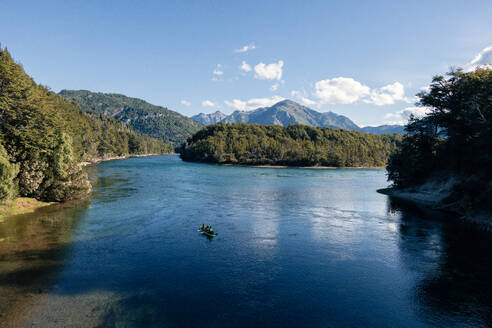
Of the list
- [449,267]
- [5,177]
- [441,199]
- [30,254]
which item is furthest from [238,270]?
[441,199]

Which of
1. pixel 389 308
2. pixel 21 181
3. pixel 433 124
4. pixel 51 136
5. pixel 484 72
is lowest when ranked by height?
pixel 389 308

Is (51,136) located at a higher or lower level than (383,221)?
higher

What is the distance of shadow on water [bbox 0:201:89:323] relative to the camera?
23.2m

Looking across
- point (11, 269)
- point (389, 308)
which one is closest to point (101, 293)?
point (11, 269)

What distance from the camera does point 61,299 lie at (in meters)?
23.3

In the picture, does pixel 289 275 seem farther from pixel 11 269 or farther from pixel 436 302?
pixel 11 269

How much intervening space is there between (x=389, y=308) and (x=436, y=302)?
15.5ft

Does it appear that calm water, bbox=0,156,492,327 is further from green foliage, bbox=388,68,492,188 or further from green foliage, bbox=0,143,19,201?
green foliage, bbox=388,68,492,188

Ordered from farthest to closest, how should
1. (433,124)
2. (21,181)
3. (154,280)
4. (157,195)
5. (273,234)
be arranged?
(433,124)
(157,195)
(21,181)
(273,234)
(154,280)

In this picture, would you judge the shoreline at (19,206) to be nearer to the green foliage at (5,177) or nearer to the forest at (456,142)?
the green foliage at (5,177)

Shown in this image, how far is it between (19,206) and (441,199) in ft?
284

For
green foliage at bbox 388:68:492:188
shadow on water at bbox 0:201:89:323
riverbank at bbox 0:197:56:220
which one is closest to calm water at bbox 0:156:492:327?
shadow on water at bbox 0:201:89:323

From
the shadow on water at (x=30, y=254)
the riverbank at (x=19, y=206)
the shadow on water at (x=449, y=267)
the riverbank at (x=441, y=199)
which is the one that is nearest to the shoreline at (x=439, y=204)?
the riverbank at (x=441, y=199)

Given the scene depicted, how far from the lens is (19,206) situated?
49.1 metres
